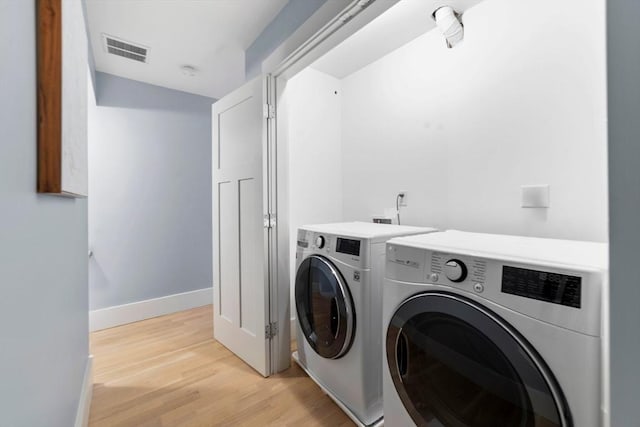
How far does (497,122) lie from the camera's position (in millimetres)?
1594

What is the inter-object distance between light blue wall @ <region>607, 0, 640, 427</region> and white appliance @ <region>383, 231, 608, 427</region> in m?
0.21

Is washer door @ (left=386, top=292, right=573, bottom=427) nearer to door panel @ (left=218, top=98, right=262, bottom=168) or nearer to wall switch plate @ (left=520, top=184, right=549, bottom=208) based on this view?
wall switch plate @ (left=520, top=184, right=549, bottom=208)

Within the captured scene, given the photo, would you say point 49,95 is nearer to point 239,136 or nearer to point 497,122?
point 239,136

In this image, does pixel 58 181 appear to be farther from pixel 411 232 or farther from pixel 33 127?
pixel 411 232

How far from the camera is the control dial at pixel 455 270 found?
86cm

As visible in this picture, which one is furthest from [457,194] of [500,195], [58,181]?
[58,181]

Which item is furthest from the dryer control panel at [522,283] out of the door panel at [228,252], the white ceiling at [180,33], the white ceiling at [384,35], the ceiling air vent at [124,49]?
the ceiling air vent at [124,49]

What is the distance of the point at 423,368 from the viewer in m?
0.98

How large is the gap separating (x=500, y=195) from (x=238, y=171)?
165 centimetres

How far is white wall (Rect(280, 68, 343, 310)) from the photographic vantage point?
2271mm

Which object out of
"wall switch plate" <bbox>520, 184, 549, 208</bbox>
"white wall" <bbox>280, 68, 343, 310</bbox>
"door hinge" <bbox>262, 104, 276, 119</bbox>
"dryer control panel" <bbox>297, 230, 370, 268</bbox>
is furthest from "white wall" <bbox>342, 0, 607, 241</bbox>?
"door hinge" <bbox>262, 104, 276, 119</bbox>

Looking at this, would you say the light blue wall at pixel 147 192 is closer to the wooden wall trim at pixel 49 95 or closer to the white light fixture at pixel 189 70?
the white light fixture at pixel 189 70

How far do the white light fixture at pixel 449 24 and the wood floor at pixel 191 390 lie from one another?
2.24m

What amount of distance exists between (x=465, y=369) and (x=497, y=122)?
1.36m
